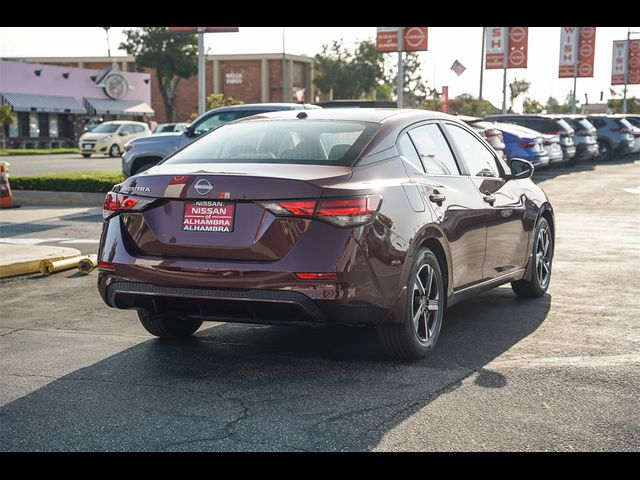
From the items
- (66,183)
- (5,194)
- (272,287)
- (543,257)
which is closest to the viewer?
(272,287)

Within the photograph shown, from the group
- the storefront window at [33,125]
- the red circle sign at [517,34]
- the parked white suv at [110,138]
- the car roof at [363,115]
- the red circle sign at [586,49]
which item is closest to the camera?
the car roof at [363,115]

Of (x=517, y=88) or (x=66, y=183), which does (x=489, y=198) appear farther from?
(x=517, y=88)

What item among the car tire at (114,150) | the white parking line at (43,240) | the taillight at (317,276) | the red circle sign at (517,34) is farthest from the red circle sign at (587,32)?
the taillight at (317,276)

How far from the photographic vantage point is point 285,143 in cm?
663

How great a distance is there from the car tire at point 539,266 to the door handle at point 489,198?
46.0 inches

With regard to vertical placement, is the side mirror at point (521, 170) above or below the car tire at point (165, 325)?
above

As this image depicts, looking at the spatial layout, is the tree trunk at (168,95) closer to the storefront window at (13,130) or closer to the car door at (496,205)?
the storefront window at (13,130)

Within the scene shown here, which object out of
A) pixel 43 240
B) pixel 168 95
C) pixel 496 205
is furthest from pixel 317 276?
pixel 168 95

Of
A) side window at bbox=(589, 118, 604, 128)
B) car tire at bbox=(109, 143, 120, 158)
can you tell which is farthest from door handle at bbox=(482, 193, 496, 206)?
car tire at bbox=(109, 143, 120, 158)

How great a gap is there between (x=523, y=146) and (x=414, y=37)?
7.56 metres

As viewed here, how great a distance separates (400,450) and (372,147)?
2349 mm

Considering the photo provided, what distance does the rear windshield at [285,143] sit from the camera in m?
6.38

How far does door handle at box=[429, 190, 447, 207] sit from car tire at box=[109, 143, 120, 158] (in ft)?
137

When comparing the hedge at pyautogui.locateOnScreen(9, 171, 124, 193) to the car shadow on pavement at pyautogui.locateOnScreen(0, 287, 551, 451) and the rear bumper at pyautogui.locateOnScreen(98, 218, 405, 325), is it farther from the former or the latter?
the rear bumper at pyautogui.locateOnScreen(98, 218, 405, 325)
